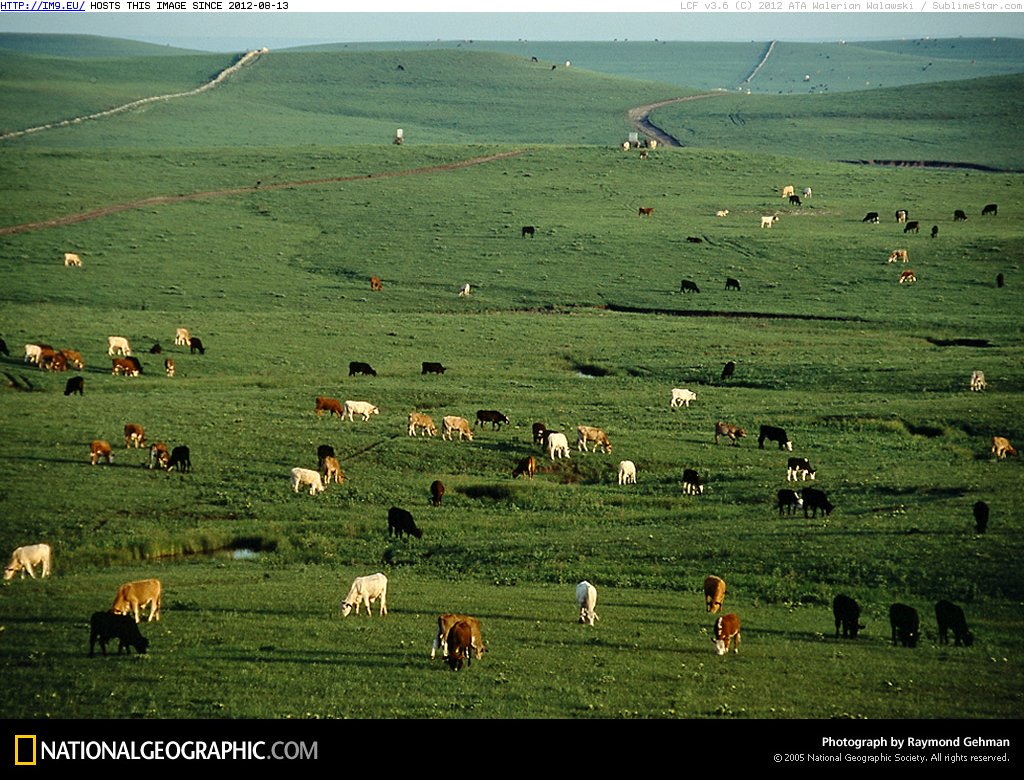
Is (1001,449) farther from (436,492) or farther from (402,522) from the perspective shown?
(402,522)

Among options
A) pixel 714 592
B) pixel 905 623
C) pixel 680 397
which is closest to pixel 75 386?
pixel 680 397

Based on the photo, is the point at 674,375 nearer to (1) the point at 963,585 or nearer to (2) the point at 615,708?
(1) the point at 963,585

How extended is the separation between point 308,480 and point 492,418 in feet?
27.6

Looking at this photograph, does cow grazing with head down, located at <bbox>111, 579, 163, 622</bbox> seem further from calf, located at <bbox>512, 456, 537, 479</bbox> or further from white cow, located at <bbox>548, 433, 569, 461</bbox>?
white cow, located at <bbox>548, 433, 569, 461</bbox>

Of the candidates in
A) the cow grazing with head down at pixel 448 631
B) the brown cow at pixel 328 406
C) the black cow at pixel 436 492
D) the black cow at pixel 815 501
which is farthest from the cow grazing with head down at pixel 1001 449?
the cow grazing with head down at pixel 448 631

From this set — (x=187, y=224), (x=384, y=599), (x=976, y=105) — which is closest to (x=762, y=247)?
(x=187, y=224)

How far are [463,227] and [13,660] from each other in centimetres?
6166

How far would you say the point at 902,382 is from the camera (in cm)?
4747

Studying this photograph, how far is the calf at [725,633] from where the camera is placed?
22266mm

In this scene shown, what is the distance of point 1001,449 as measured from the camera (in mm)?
37312

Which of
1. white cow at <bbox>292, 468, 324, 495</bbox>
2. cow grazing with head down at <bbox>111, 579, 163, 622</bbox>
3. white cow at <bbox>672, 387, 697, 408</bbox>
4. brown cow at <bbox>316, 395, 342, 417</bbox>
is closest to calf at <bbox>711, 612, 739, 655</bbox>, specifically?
cow grazing with head down at <bbox>111, 579, 163, 622</bbox>

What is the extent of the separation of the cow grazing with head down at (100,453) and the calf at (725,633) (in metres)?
20.9

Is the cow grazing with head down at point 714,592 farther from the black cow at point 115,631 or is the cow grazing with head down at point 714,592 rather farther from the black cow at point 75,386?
the black cow at point 75,386
